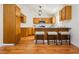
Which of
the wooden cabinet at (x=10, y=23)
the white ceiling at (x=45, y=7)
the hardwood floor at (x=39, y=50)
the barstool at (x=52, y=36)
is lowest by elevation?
the hardwood floor at (x=39, y=50)

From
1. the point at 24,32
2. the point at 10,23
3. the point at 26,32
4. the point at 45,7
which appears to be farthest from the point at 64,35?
the point at 26,32

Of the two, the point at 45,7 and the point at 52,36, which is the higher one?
the point at 45,7

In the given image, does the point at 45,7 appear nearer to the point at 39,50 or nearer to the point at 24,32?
the point at 24,32

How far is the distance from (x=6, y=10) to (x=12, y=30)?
0.89m

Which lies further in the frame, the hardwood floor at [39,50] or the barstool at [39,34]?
the barstool at [39,34]

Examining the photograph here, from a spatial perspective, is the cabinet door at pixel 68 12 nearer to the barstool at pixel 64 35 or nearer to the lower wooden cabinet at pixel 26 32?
the barstool at pixel 64 35

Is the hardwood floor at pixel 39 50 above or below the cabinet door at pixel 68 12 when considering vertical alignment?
below

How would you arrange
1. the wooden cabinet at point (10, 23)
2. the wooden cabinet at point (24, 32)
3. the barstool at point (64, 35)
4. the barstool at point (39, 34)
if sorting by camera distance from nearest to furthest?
the wooden cabinet at point (10, 23) → the barstool at point (64, 35) → the barstool at point (39, 34) → the wooden cabinet at point (24, 32)

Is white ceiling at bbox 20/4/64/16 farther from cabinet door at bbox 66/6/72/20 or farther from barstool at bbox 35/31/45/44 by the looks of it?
barstool at bbox 35/31/45/44

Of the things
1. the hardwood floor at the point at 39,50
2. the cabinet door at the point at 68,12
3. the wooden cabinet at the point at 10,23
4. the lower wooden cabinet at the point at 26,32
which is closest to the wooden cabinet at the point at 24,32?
the lower wooden cabinet at the point at 26,32

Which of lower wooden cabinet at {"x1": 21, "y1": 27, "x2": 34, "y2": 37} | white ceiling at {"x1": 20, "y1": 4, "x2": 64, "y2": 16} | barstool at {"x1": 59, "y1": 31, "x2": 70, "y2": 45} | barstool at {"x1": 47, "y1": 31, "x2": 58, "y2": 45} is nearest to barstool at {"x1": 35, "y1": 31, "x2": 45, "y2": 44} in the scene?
barstool at {"x1": 47, "y1": 31, "x2": 58, "y2": 45}
